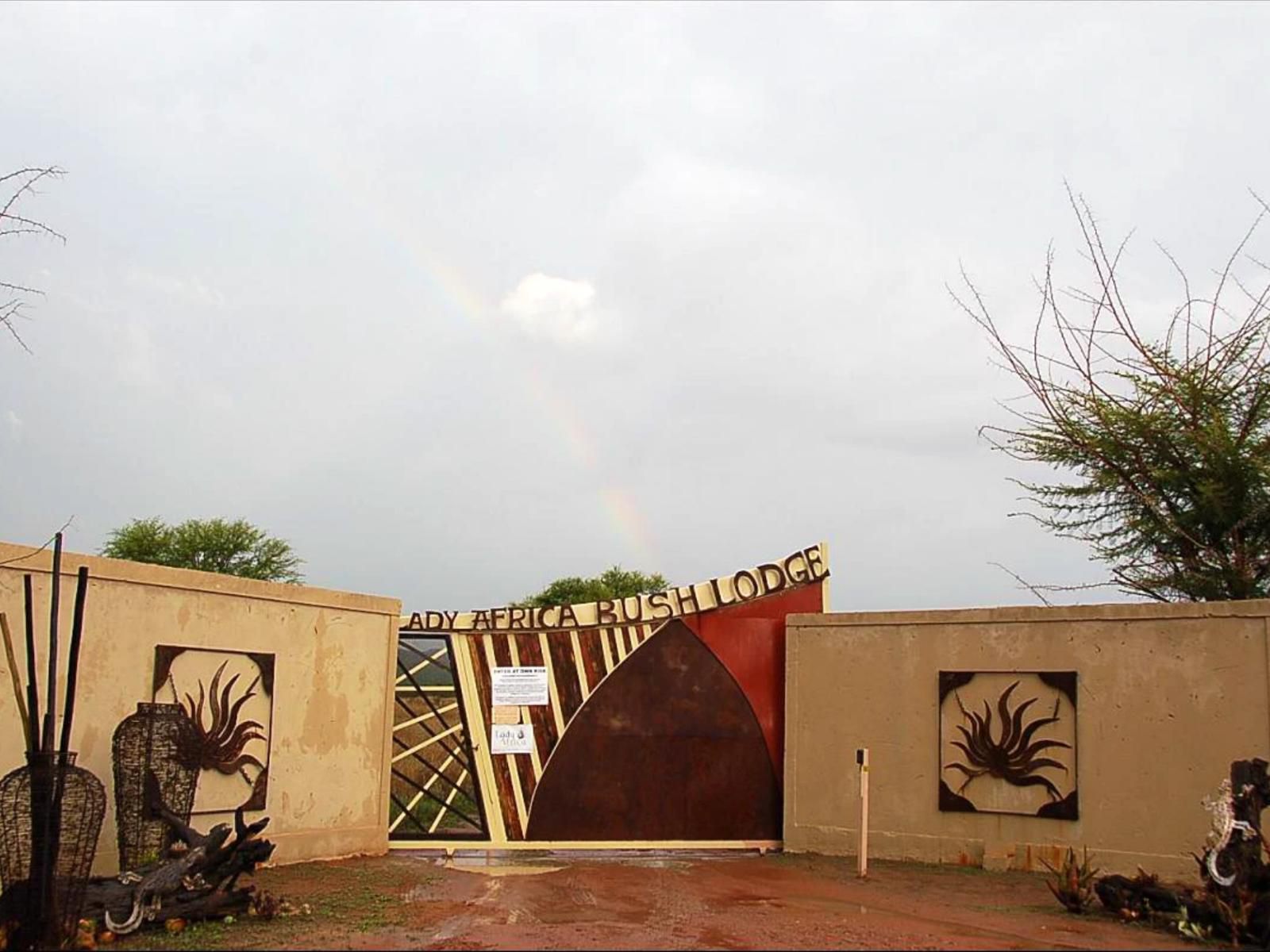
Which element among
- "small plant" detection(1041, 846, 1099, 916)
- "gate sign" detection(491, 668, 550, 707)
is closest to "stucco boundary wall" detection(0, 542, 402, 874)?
"gate sign" detection(491, 668, 550, 707)

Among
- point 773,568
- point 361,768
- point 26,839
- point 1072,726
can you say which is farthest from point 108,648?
point 1072,726

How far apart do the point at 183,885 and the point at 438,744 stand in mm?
7173

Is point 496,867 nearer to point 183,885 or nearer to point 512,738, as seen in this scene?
point 512,738

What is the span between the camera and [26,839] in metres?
9.17

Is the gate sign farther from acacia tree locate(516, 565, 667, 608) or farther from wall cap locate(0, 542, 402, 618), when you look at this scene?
acacia tree locate(516, 565, 667, 608)

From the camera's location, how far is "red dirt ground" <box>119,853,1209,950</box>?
30.6 ft

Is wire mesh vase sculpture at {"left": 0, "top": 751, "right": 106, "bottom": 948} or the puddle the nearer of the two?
wire mesh vase sculpture at {"left": 0, "top": 751, "right": 106, "bottom": 948}

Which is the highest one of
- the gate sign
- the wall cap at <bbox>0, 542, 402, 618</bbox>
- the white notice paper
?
the wall cap at <bbox>0, 542, 402, 618</bbox>

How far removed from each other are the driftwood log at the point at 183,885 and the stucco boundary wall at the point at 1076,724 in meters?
7.47

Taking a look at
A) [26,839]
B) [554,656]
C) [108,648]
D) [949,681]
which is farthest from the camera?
[554,656]

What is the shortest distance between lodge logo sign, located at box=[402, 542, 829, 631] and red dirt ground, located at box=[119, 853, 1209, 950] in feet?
9.53

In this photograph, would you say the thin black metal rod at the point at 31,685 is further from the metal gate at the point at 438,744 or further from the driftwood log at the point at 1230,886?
the driftwood log at the point at 1230,886

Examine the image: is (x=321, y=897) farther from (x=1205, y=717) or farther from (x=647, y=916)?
(x=1205, y=717)

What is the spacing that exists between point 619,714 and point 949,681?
407 cm
